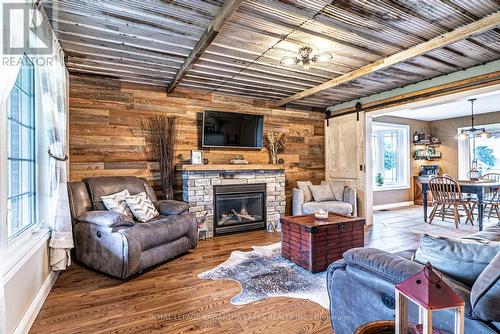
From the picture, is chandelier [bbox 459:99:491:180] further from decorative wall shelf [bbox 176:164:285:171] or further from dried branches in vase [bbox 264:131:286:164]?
decorative wall shelf [bbox 176:164:285:171]

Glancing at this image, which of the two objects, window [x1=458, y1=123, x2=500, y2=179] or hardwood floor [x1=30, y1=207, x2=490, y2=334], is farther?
window [x1=458, y1=123, x2=500, y2=179]

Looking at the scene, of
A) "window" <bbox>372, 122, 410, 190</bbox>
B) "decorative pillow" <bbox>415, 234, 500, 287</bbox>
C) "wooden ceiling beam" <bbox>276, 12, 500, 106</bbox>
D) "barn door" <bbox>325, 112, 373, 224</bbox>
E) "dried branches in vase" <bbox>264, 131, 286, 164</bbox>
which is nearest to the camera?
"decorative pillow" <bbox>415, 234, 500, 287</bbox>

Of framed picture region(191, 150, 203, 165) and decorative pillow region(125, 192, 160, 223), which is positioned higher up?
framed picture region(191, 150, 203, 165)

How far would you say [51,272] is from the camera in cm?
251

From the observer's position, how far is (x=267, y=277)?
267 cm

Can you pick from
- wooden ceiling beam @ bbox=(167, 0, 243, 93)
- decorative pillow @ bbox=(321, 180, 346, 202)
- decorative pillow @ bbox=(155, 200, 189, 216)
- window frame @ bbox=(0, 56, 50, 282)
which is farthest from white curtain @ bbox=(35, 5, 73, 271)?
decorative pillow @ bbox=(321, 180, 346, 202)

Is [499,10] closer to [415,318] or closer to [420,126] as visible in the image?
[415,318]

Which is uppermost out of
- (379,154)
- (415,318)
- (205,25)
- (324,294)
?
(205,25)

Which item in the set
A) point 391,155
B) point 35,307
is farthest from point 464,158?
point 35,307

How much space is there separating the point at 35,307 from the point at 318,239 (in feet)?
8.10

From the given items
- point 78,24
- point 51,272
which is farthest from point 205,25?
point 51,272

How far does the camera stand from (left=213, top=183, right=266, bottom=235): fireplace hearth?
4328 mm

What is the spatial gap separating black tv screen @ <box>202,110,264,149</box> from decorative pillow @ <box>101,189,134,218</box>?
1.64m

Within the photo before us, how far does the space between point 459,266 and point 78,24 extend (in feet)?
10.6
